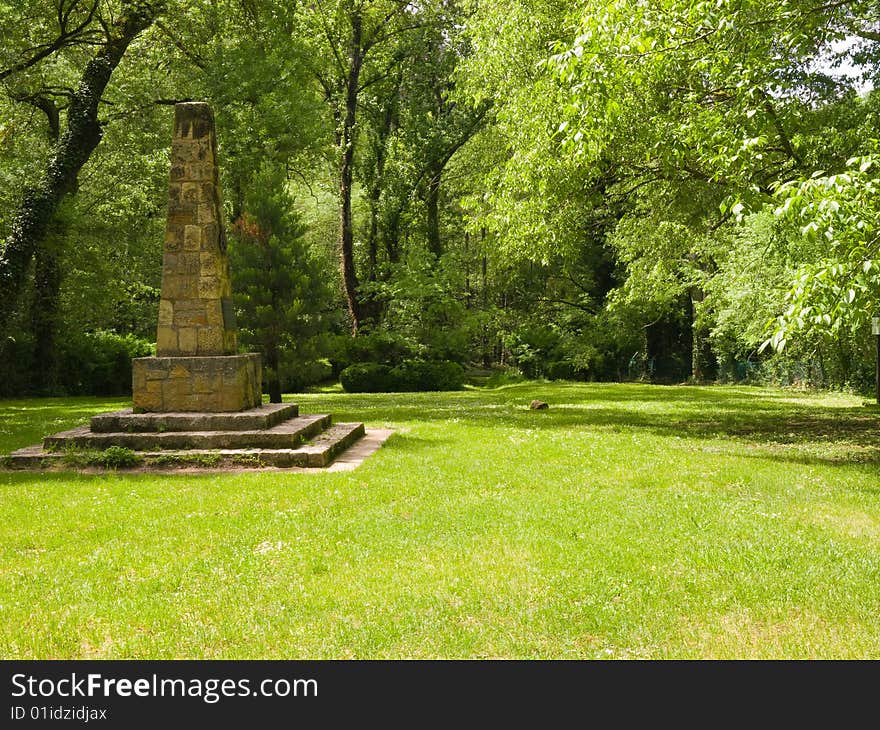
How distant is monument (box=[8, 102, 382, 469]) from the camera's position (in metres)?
11.5

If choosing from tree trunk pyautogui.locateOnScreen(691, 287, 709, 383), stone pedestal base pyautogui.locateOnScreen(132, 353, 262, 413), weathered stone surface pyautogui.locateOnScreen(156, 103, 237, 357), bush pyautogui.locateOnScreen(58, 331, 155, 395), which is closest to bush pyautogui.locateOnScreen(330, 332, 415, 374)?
bush pyautogui.locateOnScreen(58, 331, 155, 395)

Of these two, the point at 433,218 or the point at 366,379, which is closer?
the point at 366,379

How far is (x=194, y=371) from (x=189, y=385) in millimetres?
229

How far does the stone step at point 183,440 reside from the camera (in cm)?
1138

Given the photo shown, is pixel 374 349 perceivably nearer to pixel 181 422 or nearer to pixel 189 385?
pixel 189 385

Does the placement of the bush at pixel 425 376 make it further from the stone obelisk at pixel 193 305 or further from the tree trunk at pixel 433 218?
the stone obelisk at pixel 193 305

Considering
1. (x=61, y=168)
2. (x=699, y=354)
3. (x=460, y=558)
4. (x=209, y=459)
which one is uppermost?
(x=61, y=168)

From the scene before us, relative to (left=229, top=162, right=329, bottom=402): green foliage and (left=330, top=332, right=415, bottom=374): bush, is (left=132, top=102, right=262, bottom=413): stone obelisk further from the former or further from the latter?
(left=330, top=332, right=415, bottom=374): bush

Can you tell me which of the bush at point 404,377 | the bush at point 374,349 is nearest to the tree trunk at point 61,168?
the bush at point 404,377

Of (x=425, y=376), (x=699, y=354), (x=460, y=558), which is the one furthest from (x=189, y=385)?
(x=699, y=354)

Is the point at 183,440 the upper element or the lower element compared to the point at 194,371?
lower

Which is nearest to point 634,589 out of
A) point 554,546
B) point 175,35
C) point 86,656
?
point 554,546

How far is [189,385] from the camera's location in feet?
40.0

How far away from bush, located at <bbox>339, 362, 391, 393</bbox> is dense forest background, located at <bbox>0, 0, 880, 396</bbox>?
0.08 meters
